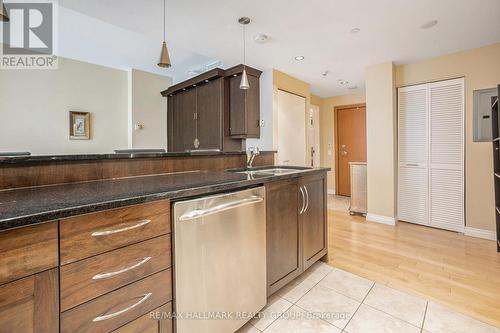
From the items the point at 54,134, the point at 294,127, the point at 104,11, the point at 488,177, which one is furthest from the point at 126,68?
the point at 488,177

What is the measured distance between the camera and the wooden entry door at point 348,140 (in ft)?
17.4

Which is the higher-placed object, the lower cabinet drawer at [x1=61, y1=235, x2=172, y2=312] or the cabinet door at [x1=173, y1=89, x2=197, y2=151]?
the cabinet door at [x1=173, y1=89, x2=197, y2=151]

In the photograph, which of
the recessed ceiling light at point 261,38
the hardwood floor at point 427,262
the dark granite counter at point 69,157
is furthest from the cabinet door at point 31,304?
the recessed ceiling light at point 261,38

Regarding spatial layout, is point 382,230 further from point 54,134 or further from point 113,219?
point 54,134

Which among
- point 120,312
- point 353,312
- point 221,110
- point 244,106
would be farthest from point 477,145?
point 120,312

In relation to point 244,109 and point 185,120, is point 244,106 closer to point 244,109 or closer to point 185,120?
point 244,109

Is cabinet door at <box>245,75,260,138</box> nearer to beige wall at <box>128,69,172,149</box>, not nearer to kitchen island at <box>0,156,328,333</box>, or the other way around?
beige wall at <box>128,69,172,149</box>

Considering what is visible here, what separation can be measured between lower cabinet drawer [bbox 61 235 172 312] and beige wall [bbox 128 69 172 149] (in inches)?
152

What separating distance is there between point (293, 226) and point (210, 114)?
2615 mm

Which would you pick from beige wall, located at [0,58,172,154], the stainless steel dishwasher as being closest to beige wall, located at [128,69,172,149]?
beige wall, located at [0,58,172,154]

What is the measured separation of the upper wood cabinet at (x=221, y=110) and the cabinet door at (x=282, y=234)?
78.4 inches

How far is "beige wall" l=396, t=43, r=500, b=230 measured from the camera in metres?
2.89

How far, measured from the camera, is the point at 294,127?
4242mm

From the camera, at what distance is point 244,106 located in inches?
140
